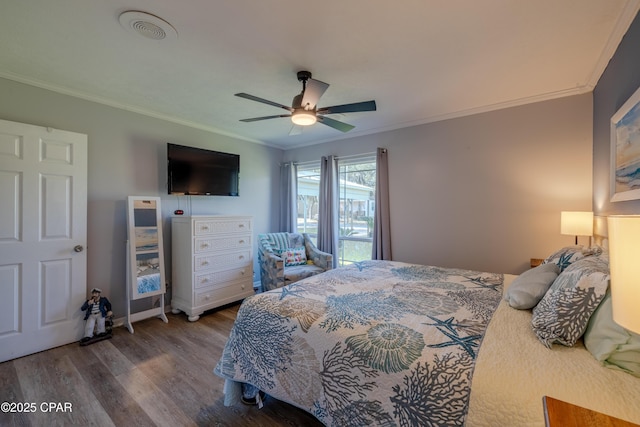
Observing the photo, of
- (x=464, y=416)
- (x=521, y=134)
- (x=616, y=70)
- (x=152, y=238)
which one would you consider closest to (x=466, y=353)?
(x=464, y=416)

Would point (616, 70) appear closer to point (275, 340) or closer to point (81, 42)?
point (275, 340)

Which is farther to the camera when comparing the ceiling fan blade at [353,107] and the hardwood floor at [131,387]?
the ceiling fan blade at [353,107]

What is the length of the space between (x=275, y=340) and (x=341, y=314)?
0.42 m

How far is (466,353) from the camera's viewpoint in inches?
45.8

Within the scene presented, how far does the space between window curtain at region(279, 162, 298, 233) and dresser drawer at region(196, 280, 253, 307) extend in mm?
1343

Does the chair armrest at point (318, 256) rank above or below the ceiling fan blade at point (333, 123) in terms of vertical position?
below

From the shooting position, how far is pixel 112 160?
3.12 m

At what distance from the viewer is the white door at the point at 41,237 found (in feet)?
7.93

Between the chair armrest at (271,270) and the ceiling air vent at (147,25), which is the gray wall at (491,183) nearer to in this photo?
the chair armrest at (271,270)

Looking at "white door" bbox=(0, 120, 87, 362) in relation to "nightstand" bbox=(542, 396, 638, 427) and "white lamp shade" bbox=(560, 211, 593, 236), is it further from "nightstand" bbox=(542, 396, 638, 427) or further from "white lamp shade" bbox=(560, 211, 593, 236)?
"white lamp shade" bbox=(560, 211, 593, 236)

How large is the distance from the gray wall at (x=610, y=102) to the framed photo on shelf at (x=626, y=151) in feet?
0.24

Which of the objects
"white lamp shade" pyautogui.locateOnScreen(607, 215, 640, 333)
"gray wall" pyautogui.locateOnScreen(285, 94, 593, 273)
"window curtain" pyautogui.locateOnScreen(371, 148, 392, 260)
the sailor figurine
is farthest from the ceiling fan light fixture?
the sailor figurine

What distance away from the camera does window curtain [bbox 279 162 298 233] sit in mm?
4906

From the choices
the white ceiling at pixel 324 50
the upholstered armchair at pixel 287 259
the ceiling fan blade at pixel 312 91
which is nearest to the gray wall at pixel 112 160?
the white ceiling at pixel 324 50
